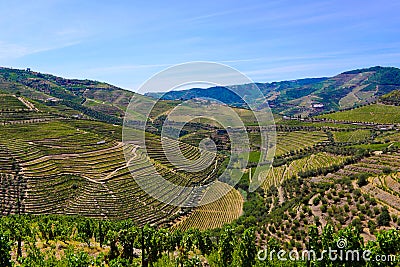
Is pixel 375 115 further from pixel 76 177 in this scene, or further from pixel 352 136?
pixel 76 177

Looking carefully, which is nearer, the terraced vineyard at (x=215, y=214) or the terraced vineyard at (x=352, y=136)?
the terraced vineyard at (x=215, y=214)

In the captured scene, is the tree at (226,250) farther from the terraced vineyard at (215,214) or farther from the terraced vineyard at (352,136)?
the terraced vineyard at (352,136)

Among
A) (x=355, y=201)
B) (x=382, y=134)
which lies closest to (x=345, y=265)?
(x=355, y=201)

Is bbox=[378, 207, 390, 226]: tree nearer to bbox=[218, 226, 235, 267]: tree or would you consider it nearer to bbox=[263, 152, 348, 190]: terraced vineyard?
bbox=[218, 226, 235, 267]: tree

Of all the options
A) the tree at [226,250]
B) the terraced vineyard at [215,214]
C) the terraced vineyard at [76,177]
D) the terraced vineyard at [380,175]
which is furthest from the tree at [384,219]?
the terraced vineyard at [215,214]

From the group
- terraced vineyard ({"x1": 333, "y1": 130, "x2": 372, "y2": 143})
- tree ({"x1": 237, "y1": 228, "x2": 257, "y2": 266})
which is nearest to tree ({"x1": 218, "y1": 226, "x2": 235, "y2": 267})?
tree ({"x1": 237, "y1": 228, "x2": 257, "y2": 266})

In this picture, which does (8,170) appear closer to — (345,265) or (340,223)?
(340,223)

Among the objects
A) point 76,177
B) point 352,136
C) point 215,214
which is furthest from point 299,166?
point 76,177
